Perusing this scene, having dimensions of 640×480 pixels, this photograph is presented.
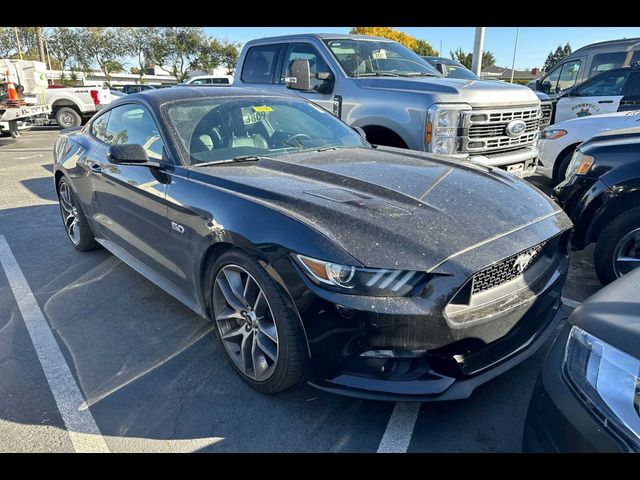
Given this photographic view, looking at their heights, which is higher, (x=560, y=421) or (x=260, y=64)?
(x=260, y=64)

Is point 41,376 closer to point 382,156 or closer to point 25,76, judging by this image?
point 382,156

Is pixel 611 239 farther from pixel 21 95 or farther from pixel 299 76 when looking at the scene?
pixel 21 95

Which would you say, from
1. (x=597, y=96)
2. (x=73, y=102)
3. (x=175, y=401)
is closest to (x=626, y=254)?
(x=175, y=401)

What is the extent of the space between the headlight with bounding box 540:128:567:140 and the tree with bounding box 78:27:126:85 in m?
41.1

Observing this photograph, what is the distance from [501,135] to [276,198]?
372cm

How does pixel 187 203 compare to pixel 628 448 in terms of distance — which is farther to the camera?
pixel 187 203

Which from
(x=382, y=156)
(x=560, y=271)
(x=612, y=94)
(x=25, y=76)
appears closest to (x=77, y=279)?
(x=382, y=156)

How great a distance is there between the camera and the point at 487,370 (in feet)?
7.22

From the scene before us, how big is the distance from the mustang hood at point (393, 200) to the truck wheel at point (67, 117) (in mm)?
15568

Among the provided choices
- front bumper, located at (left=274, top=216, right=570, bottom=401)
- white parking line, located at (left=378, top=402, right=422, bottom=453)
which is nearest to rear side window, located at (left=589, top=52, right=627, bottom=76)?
front bumper, located at (left=274, top=216, right=570, bottom=401)

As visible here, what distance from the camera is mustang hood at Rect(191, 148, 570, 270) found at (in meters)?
2.13

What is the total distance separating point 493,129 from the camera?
5.13m

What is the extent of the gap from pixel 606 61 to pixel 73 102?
15689 mm

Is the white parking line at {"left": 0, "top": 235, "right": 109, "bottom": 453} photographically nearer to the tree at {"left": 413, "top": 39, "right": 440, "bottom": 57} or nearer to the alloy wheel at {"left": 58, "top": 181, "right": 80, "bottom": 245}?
the alloy wheel at {"left": 58, "top": 181, "right": 80, "bottom": 245}
